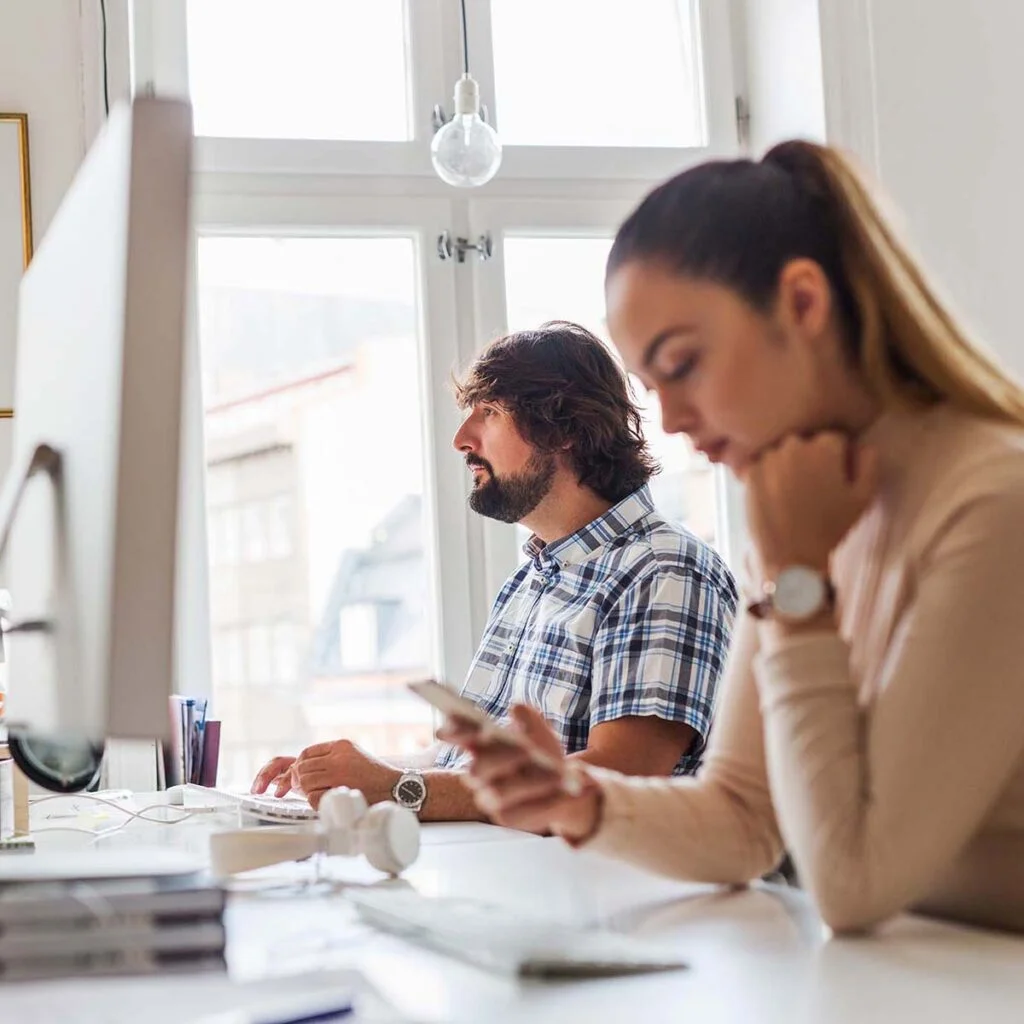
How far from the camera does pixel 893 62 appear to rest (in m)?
3.09

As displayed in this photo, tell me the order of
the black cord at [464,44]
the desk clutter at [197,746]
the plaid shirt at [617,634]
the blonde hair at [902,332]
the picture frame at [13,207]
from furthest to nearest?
1. the black cord at [464,44]
2. the picture frame at [13,207]
3. the desk clutter at [197,746]
4. the plaid shirt at [617,634]
5. the blonde hair at [902,332]

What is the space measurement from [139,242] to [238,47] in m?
2.48

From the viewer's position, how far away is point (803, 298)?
41.7 inches

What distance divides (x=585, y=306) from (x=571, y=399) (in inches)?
31.6

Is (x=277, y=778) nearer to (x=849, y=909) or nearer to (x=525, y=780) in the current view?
(x=525, y=780)

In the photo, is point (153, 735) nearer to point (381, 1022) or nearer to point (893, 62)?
point (381, 1022)

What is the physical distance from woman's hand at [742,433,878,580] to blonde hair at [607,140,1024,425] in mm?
84

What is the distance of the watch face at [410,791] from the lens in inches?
73.5

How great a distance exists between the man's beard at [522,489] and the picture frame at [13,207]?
41.2 inches

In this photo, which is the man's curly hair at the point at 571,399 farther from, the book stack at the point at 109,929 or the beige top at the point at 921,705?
the book stack at the point at 109,929

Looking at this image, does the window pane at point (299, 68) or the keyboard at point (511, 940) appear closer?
the keyboard at point (511, 940)

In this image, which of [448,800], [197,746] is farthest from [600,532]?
[197,746]

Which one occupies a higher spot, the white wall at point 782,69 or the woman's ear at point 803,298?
the white wall at point 782,69

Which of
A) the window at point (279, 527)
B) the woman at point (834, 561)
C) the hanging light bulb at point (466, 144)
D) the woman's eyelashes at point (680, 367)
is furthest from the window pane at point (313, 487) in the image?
the woman's eyelashes at point (680, 367)
